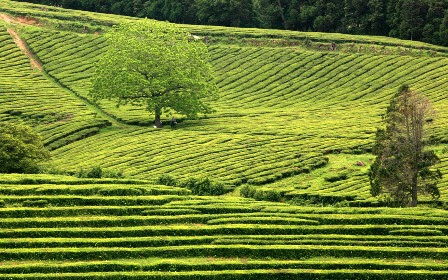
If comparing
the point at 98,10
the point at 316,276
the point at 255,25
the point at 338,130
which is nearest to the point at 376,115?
the point at 338,130

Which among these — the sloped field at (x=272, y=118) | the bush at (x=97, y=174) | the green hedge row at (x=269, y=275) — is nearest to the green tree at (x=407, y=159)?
the sloped field at (x=272, y=118)

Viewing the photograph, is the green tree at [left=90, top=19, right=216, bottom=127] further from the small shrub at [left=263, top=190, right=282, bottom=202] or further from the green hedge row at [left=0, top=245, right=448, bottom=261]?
the green hedge row at [left=0, top=245, right=448, bottom=261]

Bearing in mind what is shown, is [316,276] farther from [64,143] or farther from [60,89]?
[60,89]

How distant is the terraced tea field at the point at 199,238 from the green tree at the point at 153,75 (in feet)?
124

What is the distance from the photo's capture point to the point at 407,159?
200 feet

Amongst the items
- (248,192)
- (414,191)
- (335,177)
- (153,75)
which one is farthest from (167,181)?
(153,75)

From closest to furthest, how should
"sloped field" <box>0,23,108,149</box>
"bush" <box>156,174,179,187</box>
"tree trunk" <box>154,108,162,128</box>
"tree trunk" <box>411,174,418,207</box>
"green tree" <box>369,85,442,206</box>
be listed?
1. "tree trunk" <box>411,174,418,207</box>
2. "green tree" <box>369,85,442,206</box>
3. "bush" <box>156,174,179,187</box>
4. "sloped field" <box>0,23,108,149</box>
5. "tree trunk" <box>154,108,162,128</box>

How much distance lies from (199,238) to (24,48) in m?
84.8

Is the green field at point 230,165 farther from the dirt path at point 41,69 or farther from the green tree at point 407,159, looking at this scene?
the green tree at point 407,159

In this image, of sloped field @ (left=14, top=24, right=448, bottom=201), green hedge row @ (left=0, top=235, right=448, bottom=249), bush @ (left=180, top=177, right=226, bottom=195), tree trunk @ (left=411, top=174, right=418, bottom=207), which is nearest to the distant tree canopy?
sloped field @ (left=14, top=24, right=448, bottom=201)

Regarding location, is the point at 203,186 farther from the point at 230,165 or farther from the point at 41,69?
the point at 41,69

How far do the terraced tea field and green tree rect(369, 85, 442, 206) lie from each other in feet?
13.3

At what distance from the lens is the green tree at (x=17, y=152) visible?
234ft

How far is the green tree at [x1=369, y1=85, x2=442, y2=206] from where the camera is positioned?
2400 inches
